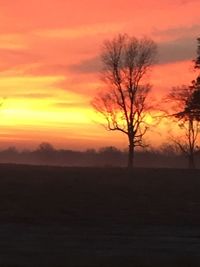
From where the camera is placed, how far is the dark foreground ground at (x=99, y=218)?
16375mm

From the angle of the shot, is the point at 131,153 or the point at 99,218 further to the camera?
the point at 131,153

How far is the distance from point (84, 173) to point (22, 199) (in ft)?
33.7

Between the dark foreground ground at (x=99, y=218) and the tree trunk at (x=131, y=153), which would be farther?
the tree trunk at (x=131, y=153)

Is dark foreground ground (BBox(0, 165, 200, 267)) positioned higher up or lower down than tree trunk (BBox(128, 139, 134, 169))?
lower down

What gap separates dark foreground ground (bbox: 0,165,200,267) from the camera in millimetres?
16375

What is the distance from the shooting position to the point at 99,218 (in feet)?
94.2

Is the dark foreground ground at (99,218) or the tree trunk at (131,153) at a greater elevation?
the tree trunk at (131,153)

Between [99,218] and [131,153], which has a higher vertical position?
[131,153]

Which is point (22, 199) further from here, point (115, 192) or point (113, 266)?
point (113, 266)

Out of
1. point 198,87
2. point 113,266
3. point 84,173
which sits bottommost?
point 113,266

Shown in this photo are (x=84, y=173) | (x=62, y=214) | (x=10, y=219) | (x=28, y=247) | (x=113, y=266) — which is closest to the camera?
(x=113, y=266)

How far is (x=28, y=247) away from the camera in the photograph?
706 inches

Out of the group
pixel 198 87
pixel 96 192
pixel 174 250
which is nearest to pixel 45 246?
pixel 174 250

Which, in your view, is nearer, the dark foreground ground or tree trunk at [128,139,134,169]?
the dark foreground ground
